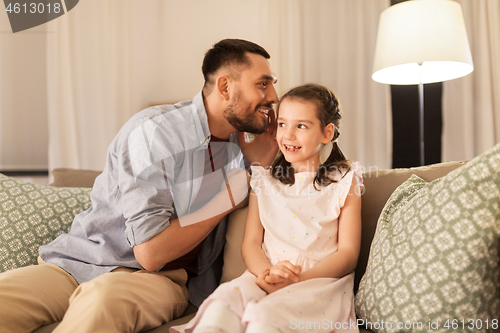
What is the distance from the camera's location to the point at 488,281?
2.34 feet

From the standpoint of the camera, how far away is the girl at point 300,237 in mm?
799

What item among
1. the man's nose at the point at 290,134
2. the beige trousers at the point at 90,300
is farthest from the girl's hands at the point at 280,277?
the man's nose at the point at 290,134

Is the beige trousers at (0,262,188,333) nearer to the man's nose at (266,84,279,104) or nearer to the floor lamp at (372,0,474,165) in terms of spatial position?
the man's nose at (266,84,279,104)

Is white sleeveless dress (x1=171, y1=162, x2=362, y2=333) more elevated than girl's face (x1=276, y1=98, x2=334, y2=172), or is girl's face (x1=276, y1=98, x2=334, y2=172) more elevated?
girl's face (x1=276, y1=98, x2=334, y2=172)

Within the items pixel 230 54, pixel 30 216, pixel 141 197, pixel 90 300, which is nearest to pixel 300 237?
pixel 141 197

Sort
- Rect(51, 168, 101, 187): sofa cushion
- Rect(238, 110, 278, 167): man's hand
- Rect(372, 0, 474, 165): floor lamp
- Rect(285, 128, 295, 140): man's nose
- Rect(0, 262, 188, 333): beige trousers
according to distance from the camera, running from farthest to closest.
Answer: Rect(372, 0, 474, 165): floor lamp < Rect(51, 168, 101, 187): sofa cushion < Rect(238, 110, 278, 167): man's hand < Rect(285, 128, 295, 140): man's nose < Rect(0, 262, 188, 333): beige trousers

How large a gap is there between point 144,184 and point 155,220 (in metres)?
0.10

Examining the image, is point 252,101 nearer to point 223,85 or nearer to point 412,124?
point 223,85

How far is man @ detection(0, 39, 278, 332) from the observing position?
3.02 feet

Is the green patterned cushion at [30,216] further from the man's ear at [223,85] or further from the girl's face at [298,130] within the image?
the girl's face at [298,130]

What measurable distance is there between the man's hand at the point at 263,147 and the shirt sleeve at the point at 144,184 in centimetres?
31

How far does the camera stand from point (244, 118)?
4.32 ft

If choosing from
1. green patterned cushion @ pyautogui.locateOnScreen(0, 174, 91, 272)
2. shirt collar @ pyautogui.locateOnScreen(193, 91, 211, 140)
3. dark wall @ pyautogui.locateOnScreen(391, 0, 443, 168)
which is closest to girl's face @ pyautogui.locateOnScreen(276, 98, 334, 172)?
shirt collar @ pyautogui.locateOnScreen(193, 91, 211, 140)

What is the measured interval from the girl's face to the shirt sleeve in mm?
350
